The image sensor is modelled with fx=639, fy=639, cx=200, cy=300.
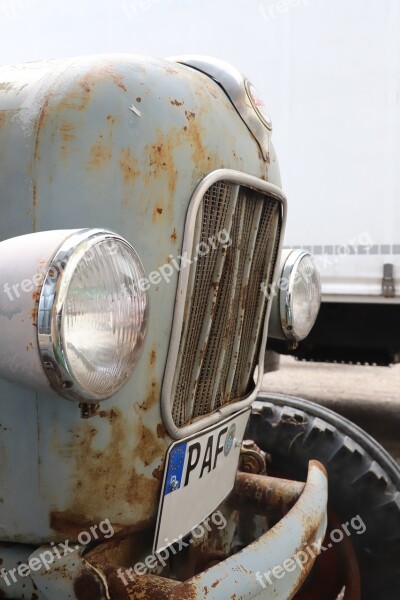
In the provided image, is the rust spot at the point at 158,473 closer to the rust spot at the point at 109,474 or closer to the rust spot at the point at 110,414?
the rust spot at the point at 109,474

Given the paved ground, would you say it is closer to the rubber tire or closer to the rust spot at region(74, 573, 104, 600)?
the rubber tire

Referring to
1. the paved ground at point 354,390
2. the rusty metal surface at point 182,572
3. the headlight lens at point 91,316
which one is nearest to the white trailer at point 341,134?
the paved ground at point 354,390

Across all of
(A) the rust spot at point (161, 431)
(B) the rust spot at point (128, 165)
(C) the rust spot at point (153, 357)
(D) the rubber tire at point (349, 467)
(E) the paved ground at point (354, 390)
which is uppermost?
(B) the rust spot at point (128, 165)

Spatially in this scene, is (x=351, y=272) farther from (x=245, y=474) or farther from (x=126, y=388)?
(x=126, y=388)

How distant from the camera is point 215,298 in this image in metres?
1.67

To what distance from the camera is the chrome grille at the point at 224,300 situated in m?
1.60

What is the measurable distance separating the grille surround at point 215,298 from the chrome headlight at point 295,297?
8cm

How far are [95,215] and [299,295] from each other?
0.89 metres

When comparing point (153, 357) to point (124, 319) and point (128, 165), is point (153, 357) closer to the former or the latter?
point (124, 319)

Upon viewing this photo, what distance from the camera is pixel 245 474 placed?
2.15 meters

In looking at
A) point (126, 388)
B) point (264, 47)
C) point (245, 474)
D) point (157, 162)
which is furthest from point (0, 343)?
point (264, 47)

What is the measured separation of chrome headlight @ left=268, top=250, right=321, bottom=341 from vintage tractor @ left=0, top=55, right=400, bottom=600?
236 mm

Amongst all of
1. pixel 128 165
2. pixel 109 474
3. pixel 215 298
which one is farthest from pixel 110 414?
pixel 128 165

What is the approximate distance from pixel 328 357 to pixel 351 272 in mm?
991
